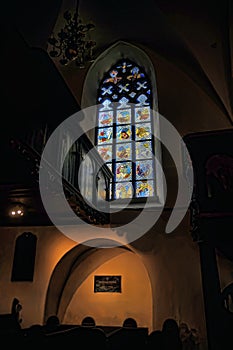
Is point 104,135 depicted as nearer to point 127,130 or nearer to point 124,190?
point 127,130

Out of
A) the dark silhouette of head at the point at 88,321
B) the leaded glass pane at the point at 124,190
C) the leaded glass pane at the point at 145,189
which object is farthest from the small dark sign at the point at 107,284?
the leaded glass pane at the point at 145,189

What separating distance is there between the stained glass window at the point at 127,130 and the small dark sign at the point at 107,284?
6.81ft

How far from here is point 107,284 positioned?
7.54 metres

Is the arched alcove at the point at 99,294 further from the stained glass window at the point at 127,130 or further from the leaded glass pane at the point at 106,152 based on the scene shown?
the leaded glass pane at the point at 106,152

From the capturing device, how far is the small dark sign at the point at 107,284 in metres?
7.43

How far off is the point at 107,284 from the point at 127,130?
427cm

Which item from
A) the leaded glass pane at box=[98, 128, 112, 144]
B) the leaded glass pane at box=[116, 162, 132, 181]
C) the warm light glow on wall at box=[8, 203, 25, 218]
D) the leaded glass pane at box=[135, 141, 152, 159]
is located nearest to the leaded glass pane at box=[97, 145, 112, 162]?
the leaded glass pane at box=[98, 128, 112, 144]

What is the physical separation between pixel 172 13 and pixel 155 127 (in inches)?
111

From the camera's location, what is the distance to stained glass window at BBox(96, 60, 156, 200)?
7.91m

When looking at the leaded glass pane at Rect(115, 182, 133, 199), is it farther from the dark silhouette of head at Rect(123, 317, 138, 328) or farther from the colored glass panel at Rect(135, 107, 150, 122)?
the dark silhouette of head at Rect(123, 317, 138, 328)

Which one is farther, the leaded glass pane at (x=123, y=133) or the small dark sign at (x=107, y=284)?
the leaded glass pane at (x=123, y=133)

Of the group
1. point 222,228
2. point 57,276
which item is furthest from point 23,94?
point 57,276

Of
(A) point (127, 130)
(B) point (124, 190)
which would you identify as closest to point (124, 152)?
(A) point (127, 130)

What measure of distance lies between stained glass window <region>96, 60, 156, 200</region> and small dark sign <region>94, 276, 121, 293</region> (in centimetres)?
207
